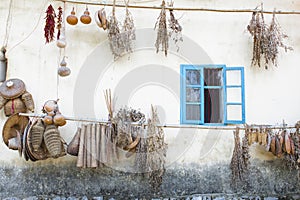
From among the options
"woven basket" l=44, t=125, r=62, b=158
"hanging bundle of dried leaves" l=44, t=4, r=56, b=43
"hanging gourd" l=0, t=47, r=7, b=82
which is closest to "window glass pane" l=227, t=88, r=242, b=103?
"woven basket" l=44, t=125, r=62, b=158

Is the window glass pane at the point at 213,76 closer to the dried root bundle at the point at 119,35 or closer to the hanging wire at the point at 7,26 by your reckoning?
the dried root bundle at the point at 119,35

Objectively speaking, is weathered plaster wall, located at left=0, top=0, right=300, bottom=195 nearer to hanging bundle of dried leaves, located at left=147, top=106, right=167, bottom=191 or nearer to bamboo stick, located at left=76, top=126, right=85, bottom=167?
hanging bundle of dried leaves, located at left=147, top=106, right=167, bottom=191

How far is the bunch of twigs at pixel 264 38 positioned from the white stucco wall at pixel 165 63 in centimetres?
18

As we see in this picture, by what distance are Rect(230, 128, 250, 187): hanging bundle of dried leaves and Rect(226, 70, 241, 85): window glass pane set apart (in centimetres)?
72

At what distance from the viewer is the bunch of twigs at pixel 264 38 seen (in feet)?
16.1

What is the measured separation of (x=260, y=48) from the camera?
493 centimetres

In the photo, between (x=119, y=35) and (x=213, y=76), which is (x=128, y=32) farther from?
(x=213, y=76)

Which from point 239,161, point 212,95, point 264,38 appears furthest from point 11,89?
point 264,38

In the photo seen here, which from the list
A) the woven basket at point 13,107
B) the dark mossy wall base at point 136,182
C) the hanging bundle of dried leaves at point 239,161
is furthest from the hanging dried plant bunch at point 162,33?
the woven basket at point 13,107

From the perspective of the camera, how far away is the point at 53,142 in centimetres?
434

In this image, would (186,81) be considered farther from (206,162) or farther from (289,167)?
(289,167)

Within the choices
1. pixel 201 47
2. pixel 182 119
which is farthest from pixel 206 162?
pixel 201 47

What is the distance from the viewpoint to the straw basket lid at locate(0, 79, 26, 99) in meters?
4.65

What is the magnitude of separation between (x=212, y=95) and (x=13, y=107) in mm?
2818
